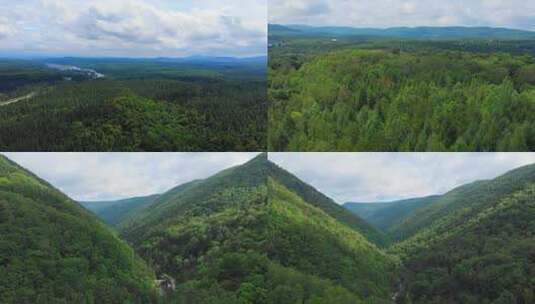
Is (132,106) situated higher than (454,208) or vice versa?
(132,106)

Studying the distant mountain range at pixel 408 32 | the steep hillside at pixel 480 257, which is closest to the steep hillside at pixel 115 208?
the distant mountain range at pixel 408 32

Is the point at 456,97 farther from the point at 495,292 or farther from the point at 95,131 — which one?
the point at 95,131

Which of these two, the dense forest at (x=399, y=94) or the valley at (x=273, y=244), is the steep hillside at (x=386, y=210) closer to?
the valley at (x=273, y=244)

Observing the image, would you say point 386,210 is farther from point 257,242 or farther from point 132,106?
point 132,106

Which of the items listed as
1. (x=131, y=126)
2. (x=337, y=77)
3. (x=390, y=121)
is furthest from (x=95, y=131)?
(x=390, y=121)

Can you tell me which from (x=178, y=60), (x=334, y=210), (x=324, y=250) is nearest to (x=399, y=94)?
(x=334, y=210)
